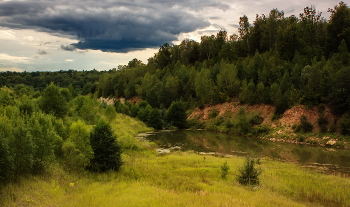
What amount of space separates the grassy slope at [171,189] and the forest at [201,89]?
2138 mm

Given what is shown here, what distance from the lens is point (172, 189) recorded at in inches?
810

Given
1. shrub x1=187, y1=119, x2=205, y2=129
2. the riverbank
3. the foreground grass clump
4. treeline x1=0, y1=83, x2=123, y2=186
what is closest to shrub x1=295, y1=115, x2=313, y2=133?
the riverbank

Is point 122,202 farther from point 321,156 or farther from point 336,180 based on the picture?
point 321,156

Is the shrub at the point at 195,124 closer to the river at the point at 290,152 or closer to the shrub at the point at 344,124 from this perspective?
the river at the point at 290,152

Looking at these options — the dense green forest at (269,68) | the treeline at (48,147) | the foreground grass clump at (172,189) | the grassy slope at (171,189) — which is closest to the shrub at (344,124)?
the dense green forest at (269,68)

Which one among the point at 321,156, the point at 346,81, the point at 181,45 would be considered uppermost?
the point at 181,45

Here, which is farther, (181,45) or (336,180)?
(181,45)

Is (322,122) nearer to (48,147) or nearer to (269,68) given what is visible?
(269,68)

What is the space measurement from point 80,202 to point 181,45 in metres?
130

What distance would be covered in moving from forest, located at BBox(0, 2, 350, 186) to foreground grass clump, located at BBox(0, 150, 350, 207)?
214 cm

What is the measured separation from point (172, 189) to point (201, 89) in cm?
7515

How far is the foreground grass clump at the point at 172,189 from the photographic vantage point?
675 inches

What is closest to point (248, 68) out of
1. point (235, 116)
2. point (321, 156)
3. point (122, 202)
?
point (235, 116)

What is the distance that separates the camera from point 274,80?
81.5 m
